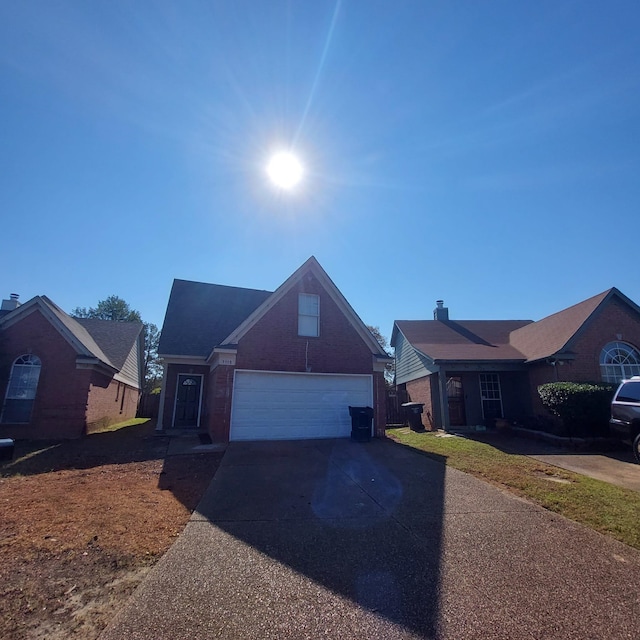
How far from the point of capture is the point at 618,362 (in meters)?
14.7

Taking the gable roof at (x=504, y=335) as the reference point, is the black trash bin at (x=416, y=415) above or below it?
below

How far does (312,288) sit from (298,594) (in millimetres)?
11088

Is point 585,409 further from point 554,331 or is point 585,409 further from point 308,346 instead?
point 308,346

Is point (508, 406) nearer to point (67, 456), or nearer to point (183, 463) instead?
point (183, 463)

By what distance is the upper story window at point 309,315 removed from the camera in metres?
13.2

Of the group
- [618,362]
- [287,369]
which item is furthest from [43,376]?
[618,362]

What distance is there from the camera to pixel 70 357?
13.7 metres

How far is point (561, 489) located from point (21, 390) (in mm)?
17064

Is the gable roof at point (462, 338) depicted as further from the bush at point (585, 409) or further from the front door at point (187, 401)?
the front door at point (187, 401)

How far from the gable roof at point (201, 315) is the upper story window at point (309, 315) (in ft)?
11.6

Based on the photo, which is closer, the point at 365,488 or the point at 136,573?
the point at 136,573

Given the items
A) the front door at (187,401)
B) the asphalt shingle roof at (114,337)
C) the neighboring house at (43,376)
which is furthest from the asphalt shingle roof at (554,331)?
the asphalt shingle roof at (114,337)

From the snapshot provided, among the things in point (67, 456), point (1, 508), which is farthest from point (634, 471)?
point (67, 456)

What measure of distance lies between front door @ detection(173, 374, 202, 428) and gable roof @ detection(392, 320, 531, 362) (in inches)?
418
